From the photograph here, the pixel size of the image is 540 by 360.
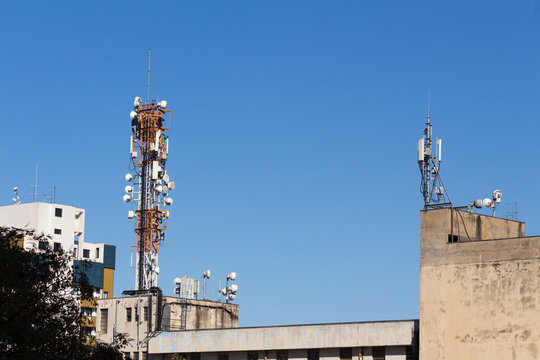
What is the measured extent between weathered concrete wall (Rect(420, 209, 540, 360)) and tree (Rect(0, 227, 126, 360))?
2377 cm

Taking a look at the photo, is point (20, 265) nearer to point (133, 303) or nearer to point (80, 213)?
point (133, 303)

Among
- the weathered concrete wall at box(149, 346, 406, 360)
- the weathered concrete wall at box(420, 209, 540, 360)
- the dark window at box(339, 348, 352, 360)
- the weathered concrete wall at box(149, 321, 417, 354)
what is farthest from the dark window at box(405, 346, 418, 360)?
the dark window at box(339, 348, 352, 360)

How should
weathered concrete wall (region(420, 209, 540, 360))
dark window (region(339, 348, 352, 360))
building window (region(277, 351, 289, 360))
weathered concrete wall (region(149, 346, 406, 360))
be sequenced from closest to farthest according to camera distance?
weathered concrete wall (region(420, 209, 540, 360)), weathered concrete wall (region(149, 346, 406, 360)), dark window (region(339, 348, 352, 360)), building window (region(277, 351, 289, 360))

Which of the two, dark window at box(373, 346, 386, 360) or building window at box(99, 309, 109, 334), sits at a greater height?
building window at box(99, 309, 109, 334)

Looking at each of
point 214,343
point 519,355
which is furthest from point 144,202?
point 519,355

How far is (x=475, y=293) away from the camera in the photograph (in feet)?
202

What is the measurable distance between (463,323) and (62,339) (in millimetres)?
27838

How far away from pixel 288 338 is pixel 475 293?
53.4 ft

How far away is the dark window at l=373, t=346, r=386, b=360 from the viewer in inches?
2687

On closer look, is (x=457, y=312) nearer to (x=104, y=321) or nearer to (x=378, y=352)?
(x=378, y=352)

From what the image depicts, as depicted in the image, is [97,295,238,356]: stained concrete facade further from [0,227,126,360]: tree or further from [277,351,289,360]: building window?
[0,227,126,360]: tree

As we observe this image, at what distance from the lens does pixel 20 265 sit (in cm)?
4231

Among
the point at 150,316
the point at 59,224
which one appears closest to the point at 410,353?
the point at 150,316

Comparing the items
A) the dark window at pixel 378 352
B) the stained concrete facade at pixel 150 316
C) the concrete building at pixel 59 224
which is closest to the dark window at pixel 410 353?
the dark window at pixel 378 352
